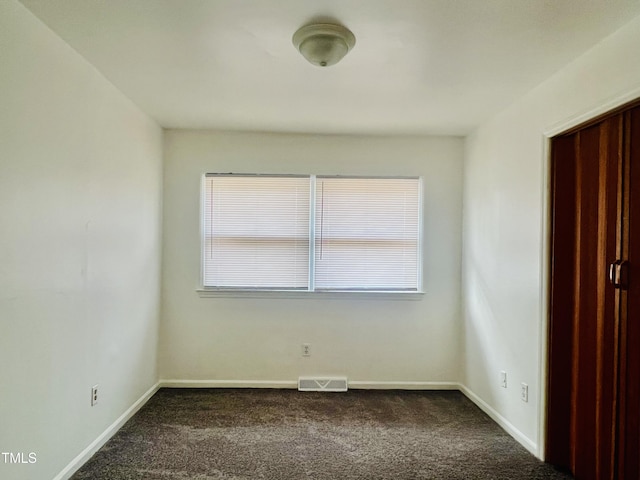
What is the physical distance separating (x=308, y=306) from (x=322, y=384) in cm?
72

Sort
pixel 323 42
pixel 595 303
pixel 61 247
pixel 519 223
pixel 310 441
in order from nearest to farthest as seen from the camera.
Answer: pixel 323 42 < pixel 61 247 < pixel 595 303 < pixel 310 441 < pixel 519 223

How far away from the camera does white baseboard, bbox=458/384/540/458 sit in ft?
8.51

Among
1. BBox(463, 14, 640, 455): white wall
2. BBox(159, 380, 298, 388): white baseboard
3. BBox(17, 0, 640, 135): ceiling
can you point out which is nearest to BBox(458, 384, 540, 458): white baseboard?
BBox(463, 14, 640, 455): white wall

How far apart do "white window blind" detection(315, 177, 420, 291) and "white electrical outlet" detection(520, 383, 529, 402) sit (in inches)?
51.4

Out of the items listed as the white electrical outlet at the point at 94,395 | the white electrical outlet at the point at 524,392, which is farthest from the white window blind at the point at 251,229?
the white electrical outlet at the point at 524,392

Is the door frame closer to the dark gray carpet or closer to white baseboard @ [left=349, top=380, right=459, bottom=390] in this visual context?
the dark gray carpet

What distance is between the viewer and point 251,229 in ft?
12.3

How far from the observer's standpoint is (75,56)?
7.30 feet

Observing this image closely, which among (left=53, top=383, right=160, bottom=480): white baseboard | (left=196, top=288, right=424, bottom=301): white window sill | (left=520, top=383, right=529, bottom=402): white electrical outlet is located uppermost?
(left=196, top=288, right=424, bottom=301): white window sill

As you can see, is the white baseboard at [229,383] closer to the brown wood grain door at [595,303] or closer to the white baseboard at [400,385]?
the white baseboard at [400,385]

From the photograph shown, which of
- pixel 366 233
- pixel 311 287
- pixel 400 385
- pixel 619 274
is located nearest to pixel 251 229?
pixel 311 287

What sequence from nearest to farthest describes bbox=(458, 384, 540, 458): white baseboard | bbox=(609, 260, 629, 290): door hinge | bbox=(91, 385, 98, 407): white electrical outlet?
1. bbox=(609, 260, 629, 290): door hinge
2. bbox=(91, 385, 98, 407): white electrical outlet
3. bbox=(458, 384, 540, 458): white baseboard

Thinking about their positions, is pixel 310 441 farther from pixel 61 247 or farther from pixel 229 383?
pixel 61 247

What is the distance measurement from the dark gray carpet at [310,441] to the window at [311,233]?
3.34 feet
